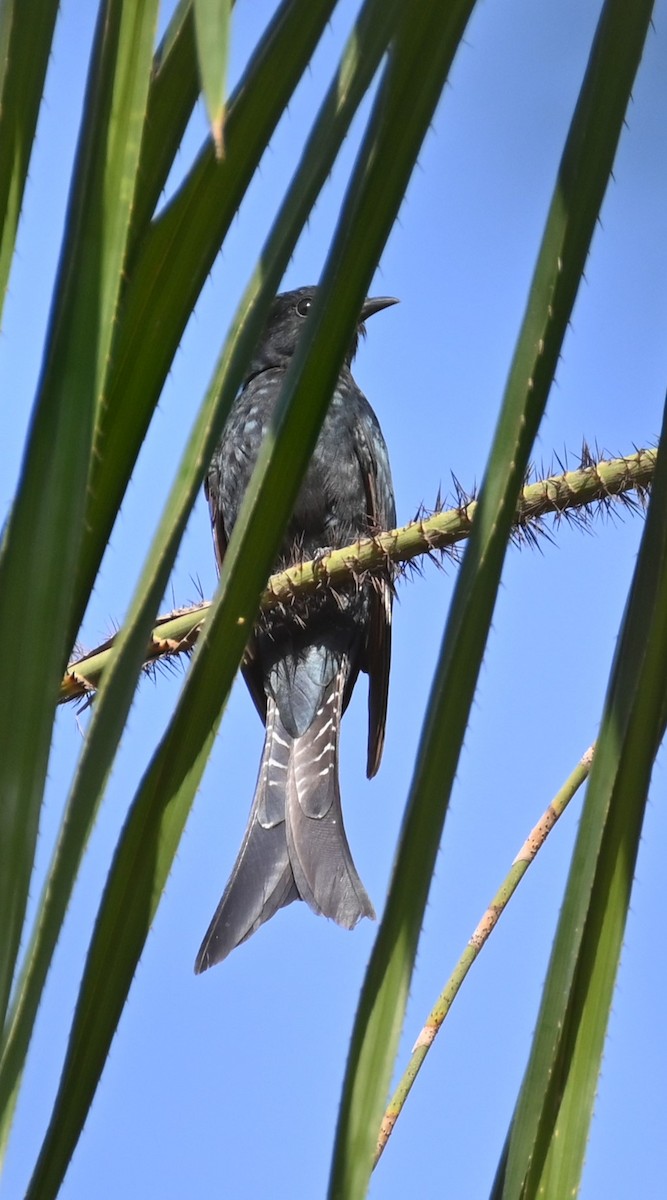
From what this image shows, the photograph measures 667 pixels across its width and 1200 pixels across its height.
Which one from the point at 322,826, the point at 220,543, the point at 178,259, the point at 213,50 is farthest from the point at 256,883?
the point at 213,50

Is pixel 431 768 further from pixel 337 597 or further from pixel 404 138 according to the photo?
pixel 337 597

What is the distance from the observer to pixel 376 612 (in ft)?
15.7

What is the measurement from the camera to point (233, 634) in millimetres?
846

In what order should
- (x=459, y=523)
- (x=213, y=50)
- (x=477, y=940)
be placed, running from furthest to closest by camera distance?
(x=459, y=523) < (x=477, y=940) < (x=213, y=50)

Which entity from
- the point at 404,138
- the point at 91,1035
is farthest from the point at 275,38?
the point at 91,1035

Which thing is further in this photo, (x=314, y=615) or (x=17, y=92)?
(x=314, y=615)

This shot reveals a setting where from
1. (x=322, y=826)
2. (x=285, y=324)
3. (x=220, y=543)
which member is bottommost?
(x=322, y=826)

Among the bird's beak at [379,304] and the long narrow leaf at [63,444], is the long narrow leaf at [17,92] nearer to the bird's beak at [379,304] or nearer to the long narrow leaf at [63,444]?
the long narrow leaf at [63,444]

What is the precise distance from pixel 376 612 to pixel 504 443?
13.0 ft

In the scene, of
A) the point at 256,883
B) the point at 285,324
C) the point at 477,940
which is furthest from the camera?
the point at 285,324

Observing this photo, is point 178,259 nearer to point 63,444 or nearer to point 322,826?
point 63,444

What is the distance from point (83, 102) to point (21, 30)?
0.08m

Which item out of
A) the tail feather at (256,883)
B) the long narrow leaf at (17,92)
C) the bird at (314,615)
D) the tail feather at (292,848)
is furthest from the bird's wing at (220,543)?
the long narrow leaf at (17,92)

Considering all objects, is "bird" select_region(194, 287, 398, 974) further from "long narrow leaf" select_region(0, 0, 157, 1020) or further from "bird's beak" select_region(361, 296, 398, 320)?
"long narrow leaf" select_region(0, 0, 157, 1020)
